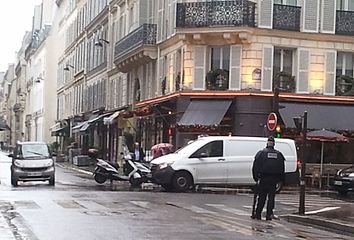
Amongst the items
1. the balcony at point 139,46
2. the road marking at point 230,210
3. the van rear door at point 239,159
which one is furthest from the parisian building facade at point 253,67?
the road marking at point 230,210

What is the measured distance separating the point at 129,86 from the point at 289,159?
2133 cm

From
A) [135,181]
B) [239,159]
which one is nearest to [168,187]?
[135,181]

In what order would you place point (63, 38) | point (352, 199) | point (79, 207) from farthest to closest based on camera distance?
point (63, 38), point (352, 199), point (79, 207)

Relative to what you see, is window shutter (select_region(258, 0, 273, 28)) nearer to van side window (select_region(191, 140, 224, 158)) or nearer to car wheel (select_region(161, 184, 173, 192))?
van side window (select_region(191, 140, 224, 158))

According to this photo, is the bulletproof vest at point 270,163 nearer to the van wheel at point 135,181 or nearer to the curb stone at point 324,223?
the curb stone at point 324,223

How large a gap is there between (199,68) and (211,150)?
8.71m

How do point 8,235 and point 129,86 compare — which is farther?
point 129,86

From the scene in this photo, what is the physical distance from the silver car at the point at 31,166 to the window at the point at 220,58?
Result: 9309mm

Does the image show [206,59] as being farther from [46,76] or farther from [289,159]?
[46,76]

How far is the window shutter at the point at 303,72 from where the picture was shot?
34969 mm

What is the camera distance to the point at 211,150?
88.7 ft

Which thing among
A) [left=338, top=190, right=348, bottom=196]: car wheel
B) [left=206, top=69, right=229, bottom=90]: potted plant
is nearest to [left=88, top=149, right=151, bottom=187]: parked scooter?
[left=206, top=69, right=229, bottom=90]: potted plant

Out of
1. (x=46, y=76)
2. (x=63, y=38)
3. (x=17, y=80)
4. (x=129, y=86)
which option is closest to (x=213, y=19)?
(x=129, y=86)

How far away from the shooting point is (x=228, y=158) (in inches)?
1072
